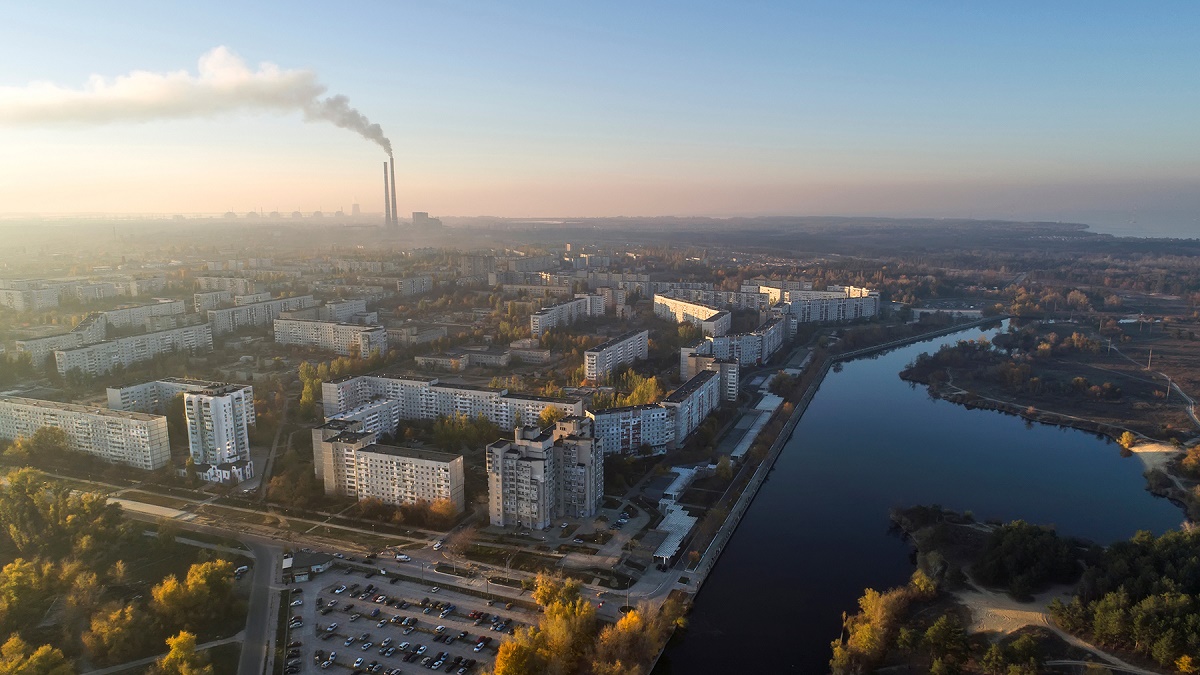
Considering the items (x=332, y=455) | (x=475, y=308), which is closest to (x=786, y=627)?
(x=332, y=455)

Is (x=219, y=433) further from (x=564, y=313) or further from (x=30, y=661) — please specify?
(x=564, y=313)

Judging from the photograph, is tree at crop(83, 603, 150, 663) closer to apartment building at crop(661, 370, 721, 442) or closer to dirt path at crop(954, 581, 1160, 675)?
apartment building at crop(661, 370, 721, 442)

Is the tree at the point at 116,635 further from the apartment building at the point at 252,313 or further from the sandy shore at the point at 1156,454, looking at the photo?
the apartment building at the point at 252,313

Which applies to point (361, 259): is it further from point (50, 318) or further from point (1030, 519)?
point (1030, 519)

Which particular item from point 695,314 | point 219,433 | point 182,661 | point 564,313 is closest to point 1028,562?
point 182,661

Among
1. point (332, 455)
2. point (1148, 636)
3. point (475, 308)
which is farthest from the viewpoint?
point (475, 308)
